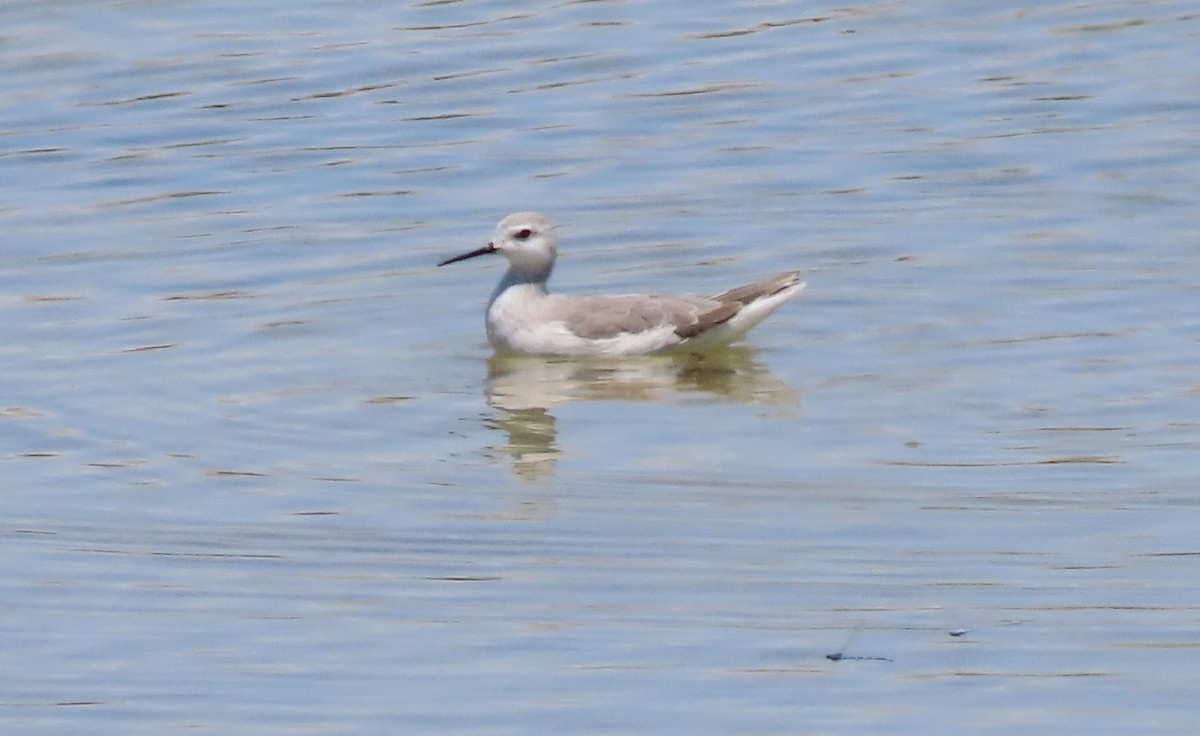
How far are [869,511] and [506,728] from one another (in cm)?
275

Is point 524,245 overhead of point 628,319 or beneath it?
overhead

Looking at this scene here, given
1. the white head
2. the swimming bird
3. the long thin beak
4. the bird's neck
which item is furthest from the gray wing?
the long thin beak

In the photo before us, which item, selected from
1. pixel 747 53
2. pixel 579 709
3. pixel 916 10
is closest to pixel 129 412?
pixel 579 709

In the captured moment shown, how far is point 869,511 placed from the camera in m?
10.4

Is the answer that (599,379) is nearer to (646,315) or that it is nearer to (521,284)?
(646,315)

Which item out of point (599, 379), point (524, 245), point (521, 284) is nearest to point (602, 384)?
point (599, 379)

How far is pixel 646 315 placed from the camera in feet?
45.5

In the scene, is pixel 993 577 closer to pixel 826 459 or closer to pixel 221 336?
pixel 826 459

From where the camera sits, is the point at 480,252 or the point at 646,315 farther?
the point at 480,252

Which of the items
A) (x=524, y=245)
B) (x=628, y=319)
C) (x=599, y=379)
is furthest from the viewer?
(x=524, y=245)

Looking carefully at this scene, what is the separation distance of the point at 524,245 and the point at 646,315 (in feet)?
2.96

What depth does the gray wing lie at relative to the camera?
13.8 metres

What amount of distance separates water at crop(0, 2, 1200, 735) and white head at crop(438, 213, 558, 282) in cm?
51

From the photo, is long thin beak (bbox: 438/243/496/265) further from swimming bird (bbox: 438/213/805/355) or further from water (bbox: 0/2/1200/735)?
water (bbox: 0/2/1200/735)
